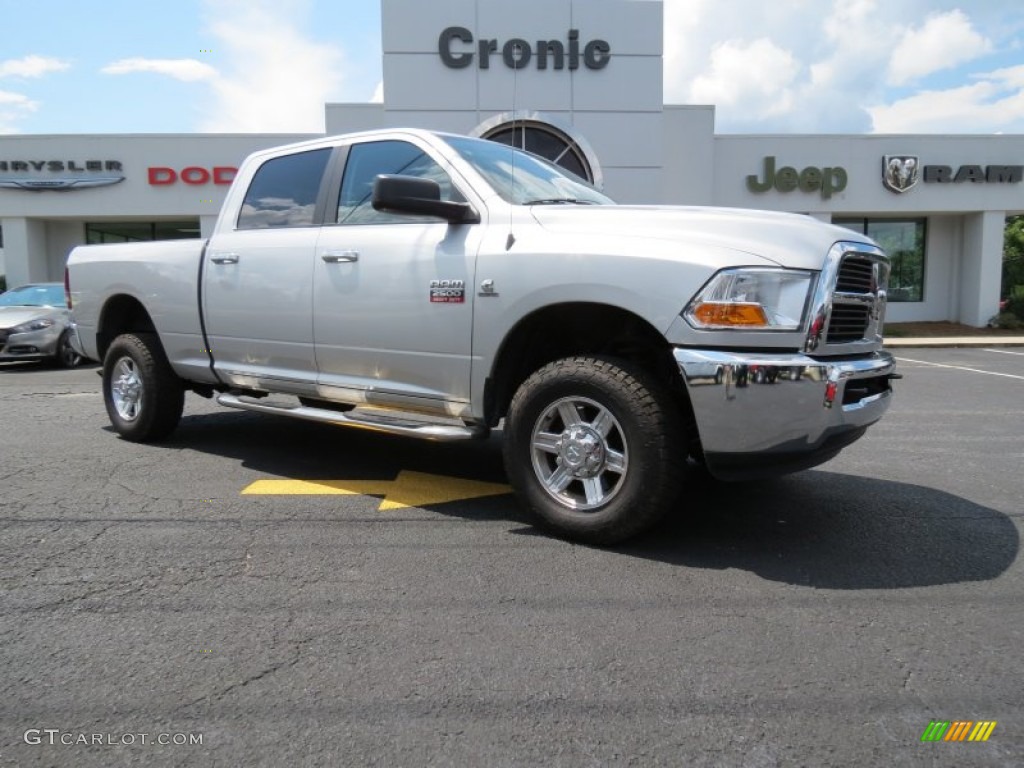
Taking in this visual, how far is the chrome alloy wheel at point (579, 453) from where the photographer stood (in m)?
3.46

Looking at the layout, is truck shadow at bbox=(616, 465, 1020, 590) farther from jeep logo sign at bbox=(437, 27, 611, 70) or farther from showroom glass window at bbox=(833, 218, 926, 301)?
showroom glass window at bbox=(833, 218, 926, 301)

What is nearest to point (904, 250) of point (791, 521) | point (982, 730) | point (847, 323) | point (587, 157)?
point (587, 157)

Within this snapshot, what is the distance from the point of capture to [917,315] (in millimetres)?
23234

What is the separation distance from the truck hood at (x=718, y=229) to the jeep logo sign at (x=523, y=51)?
15285 mm

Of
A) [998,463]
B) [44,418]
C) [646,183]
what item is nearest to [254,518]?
[44,418]

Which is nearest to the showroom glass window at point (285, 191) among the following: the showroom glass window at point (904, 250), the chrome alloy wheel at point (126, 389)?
the chrome alloy wheel at point (126, 389)

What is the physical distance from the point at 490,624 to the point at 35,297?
13.0 meters

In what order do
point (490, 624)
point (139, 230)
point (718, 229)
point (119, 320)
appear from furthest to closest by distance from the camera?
point (139, 230), point (119, 320), point (718, 229), point (490, 624)

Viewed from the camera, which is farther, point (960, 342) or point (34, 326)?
point (960, 342)

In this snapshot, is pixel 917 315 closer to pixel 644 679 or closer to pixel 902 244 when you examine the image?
pixel 902 244

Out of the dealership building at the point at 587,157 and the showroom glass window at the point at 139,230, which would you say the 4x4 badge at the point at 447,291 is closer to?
the dealership building at the point at 587,157

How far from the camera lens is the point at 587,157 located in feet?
55.3

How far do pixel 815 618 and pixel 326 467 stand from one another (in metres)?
3.40

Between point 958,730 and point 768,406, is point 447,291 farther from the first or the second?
point 958,730
